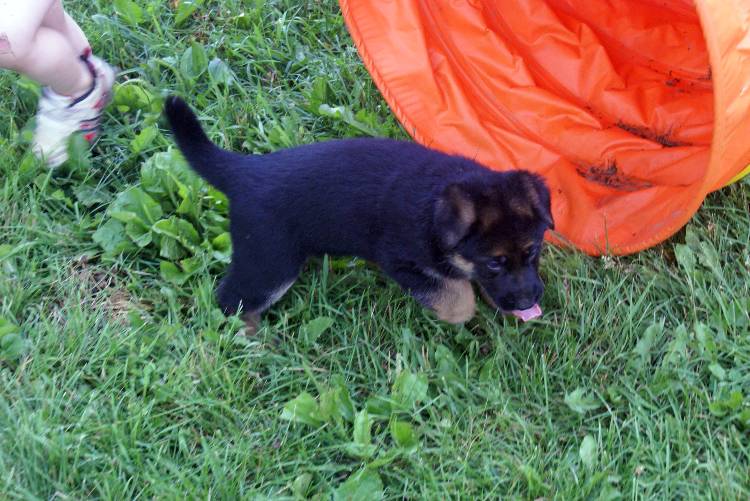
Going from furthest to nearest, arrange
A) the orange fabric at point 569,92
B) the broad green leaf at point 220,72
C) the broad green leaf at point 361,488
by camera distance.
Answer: the broad green leaf at point 220,72
the orange fabric at point 569,92
the broad green leaf at point 361,488

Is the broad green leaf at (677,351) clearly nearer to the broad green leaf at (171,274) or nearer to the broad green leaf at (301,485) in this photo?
the broad green leaf at (301,485)

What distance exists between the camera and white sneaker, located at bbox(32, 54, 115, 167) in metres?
3.99

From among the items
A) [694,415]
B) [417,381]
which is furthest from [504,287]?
[694,415]

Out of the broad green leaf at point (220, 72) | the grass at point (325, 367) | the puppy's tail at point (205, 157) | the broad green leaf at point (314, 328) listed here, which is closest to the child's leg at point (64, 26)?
the grass at point (325, 367)

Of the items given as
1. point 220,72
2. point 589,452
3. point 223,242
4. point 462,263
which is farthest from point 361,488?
point 220,72

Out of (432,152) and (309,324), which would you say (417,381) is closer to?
(309,324)

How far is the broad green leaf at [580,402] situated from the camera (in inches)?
117

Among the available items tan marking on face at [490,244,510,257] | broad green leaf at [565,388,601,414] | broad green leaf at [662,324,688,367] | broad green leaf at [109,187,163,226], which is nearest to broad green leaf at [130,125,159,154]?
broad green leaf at [109,187,163,226]

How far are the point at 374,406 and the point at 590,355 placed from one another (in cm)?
85

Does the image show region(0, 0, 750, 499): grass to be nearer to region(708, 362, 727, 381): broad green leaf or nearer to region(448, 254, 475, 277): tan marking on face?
region(708, 362, 727, 381): broad green leaf

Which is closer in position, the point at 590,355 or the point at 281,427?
the point at 281,427

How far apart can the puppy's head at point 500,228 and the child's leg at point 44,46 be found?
1.99 meters

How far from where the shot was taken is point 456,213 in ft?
9.38

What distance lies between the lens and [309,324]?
3.33 meters
